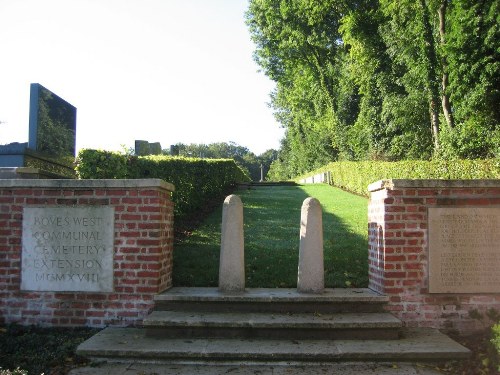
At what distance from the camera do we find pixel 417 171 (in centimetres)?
1648

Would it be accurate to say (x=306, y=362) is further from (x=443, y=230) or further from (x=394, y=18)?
(x=394, y=18)

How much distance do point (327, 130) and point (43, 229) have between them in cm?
3799

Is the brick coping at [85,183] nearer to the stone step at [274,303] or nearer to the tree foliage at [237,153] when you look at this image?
the stone step at [274,303]

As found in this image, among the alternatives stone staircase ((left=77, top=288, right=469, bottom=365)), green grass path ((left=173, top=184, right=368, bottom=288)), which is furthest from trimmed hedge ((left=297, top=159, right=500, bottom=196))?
stone staircase ((left=77, top=288, right=469, bottom=365))

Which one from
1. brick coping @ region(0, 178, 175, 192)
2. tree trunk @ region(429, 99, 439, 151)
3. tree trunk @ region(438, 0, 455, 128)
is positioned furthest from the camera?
tree trunk @ region(429, 99, 439, 151)

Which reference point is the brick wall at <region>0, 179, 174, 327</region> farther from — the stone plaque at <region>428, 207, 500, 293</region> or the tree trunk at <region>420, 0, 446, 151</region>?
the tree trunk at <region>420, 0, 446, 151</region>

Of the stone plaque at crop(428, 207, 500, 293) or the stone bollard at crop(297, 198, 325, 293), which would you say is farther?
the stone bollard at crop(297, 198, 325, 293)

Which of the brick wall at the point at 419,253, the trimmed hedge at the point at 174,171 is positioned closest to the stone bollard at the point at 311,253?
the brick wall at the point at 419,253

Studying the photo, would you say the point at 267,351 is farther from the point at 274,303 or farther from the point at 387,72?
the point at 387,72

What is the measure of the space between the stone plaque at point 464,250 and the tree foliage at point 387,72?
13.5m

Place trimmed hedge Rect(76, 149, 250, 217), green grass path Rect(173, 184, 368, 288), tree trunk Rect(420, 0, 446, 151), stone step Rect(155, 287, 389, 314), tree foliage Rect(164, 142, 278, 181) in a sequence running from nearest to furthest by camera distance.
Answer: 1. stone step Rect(155, 287, 389, 314)
2. green grass path Rect(173, 184, 368, 288)
3. trimmed hedge Rect(76, 149, 250, 217)
4. tree trunk Rect(420, 0, 446, 151)
5. tree foliage Rect(164, 142, 278, 181)

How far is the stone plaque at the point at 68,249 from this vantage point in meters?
5.46

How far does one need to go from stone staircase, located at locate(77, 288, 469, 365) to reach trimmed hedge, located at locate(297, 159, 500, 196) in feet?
22.3

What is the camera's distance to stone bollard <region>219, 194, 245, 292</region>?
18.1 ft
